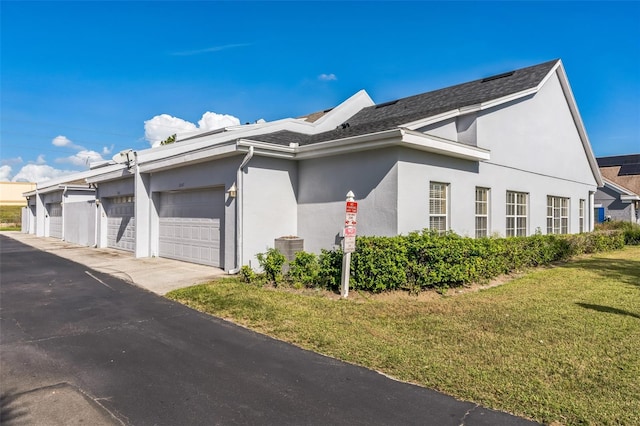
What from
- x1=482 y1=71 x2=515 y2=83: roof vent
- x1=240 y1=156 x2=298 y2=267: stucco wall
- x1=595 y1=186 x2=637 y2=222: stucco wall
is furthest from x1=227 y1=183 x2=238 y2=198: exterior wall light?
x1=595 y1=186 x2=637 y2=222: stucco wall

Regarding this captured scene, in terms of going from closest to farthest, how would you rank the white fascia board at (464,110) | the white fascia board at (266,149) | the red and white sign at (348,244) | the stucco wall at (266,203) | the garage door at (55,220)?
1. the red and white sign at (348,244)
2. the white fascia board at (464,110)
3. the white fascia board at (266,149)
4. the stucco wall at (266,203)
5. the garage door at (55,220)

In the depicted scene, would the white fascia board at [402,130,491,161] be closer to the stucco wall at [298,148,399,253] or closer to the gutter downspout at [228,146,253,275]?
the stucco wall at [298,148,399,253]

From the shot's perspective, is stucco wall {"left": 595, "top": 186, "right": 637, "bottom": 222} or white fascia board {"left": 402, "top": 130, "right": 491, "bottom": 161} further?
stucco wall {"left": 595, "top": 186, "right": 637, "bottom": 222}

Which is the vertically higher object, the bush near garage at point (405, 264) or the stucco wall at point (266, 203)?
the stucco wall at point (266, 203)

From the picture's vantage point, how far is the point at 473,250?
9.08 meters

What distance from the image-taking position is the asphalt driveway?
3.52 m

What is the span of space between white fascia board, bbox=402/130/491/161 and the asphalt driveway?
229 inches

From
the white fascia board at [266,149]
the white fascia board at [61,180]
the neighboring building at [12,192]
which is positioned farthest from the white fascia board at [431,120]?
the neighboring building at [12,192]

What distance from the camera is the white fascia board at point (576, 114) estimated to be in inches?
632

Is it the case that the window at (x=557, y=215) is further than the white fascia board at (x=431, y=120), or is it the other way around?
the window at (x=557, y=215)

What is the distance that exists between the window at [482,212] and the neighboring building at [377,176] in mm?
47

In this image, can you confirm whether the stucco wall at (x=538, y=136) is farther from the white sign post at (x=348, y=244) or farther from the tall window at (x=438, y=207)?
the white sign post at (x=348, y=244)

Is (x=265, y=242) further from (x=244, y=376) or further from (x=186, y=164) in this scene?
(x=244, y=376)

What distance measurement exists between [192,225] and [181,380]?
9.40 meters
